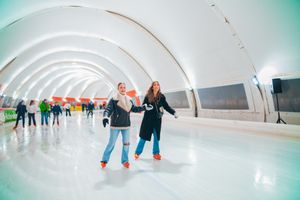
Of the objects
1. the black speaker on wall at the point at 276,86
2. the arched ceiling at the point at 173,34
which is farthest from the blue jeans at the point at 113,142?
the black speaker on wall at the point at 276,86

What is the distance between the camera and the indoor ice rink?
10.3 feet

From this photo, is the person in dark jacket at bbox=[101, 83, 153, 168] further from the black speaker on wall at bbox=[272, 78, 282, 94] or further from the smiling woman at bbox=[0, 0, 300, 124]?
the black speaker on wall at bbox=[272, 78, 282, 94]

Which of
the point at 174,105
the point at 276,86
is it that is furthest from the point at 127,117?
the point at 174,105

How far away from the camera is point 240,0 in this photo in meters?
7.55

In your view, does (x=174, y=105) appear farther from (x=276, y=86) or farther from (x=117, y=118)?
(x=117, y=118)

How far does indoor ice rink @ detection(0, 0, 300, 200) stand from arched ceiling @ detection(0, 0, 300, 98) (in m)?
0.06

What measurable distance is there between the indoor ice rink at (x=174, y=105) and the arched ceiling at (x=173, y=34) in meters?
0.06

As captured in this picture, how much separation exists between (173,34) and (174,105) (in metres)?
7.24

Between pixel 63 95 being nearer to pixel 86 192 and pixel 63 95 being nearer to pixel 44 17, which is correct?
pixel 44 17

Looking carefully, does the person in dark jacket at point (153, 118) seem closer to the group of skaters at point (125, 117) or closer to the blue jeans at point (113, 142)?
the group of skaters at point (125, 117)

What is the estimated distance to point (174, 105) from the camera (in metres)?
17.8

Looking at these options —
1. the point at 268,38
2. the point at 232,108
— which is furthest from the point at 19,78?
the point at 268,38

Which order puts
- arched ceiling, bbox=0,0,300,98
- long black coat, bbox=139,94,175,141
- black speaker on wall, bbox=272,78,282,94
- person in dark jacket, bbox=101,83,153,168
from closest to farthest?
1. person in dark jacket, bbox=101,83,153,168
2. long black coat, bbox=139,94,175,141
3. arched ceiling, bbox=0,0,300,98
4. black speaker on wall, bbox=272,78,282,94

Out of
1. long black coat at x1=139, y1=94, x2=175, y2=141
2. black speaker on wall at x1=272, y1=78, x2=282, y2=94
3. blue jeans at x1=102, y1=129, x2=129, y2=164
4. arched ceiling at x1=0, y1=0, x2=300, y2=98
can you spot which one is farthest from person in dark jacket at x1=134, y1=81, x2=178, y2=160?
black speaker on wall at x1=272, y1=78, x2=282, y2=94
